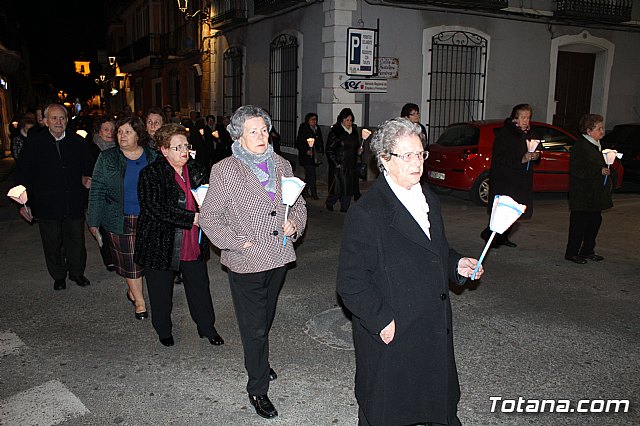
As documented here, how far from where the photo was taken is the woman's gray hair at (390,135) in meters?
2.98

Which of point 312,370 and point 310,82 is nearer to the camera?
point 312,370

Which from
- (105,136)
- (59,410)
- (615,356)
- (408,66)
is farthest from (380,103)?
(59,410)

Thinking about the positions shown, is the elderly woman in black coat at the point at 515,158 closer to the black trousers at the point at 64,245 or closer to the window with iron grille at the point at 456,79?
the black trousers at the point at 64,245

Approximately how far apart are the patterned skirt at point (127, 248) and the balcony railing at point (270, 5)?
36.9ft

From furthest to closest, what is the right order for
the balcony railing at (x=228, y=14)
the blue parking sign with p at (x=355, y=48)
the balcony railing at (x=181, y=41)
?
the balcony railing at (x=181, y=41) → the balcony railing at (x=228, y=14) → the blue parking sign with p at (x=355, y=48)

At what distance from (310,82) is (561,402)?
41.2 feet

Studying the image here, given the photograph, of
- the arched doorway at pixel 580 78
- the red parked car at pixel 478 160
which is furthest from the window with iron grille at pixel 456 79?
the red parked car at pixel 478 160

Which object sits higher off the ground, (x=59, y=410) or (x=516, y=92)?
(x=516, y=92)

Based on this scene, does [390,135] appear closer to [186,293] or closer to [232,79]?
[186,293]

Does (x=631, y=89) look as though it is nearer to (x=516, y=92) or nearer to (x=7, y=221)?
(x=516, y=92)

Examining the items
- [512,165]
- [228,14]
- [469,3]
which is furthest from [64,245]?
[228,14]

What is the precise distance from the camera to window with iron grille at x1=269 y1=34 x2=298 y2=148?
1670 centimetres

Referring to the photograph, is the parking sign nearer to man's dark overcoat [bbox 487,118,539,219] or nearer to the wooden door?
man's dark overcoat [bbox 487,118,539,219]

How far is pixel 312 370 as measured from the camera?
4492 millimetres
